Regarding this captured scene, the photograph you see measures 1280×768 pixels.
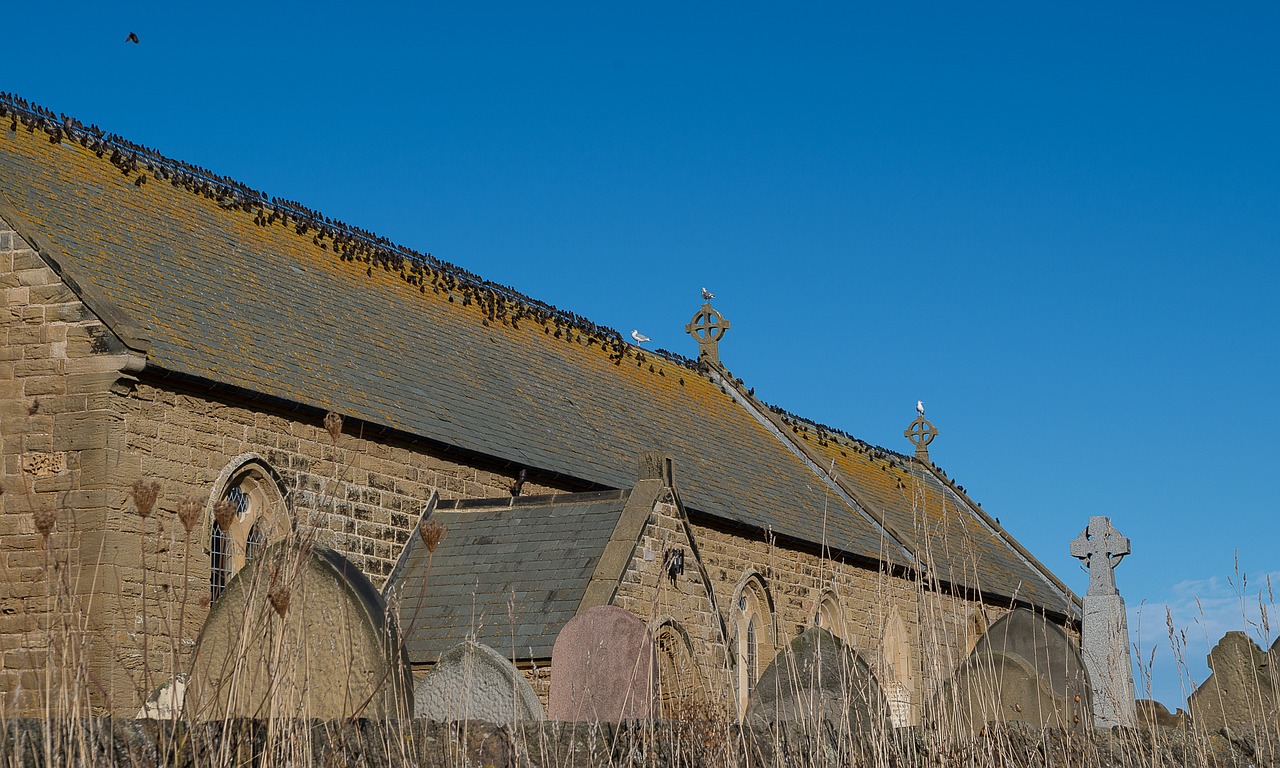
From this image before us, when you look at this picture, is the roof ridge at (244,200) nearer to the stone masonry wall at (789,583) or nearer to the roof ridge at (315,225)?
the roof ridge at (315,225)

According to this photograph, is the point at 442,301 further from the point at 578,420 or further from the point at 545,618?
the point at 545,618

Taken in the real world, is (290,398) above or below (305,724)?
above

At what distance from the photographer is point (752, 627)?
22344 mm

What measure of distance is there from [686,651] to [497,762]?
8.38m

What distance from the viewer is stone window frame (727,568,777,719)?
21.9 m

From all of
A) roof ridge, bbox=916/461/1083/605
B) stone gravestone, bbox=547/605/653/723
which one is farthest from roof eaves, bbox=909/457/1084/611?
stone gravestone, bbox=547/605/653/723

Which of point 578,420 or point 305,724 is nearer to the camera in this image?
point 305,724

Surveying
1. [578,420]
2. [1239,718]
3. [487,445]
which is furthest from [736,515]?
[1239,718]

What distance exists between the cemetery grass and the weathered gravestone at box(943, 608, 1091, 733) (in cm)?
269

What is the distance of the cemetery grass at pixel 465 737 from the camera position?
462 cm

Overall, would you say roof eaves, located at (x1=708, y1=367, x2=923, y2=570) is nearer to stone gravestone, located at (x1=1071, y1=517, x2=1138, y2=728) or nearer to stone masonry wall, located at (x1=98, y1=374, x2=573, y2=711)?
stone masonry wall, located at (x1=98, y1=374, x2=573, y2=711)

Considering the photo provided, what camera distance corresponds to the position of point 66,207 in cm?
1628

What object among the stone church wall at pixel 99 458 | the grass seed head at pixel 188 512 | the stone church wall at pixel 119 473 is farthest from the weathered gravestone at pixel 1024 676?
the grass seed head at pixel 188 512

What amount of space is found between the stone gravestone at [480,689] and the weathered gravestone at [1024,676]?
124 inches
